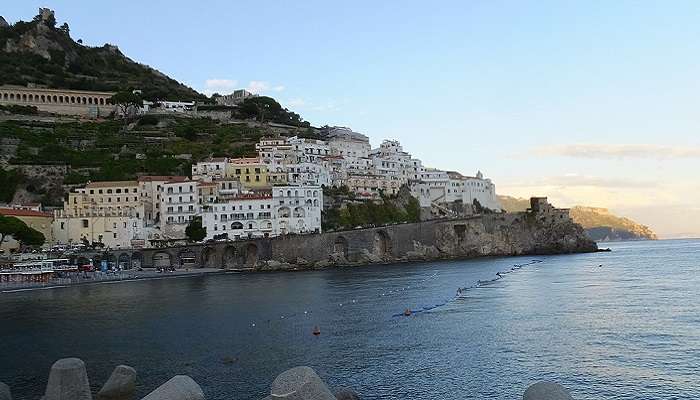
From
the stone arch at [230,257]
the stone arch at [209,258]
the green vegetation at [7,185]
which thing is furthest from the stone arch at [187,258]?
the green vegetation at [7,185]

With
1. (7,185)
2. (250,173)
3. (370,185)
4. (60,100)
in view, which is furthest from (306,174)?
(60,100)

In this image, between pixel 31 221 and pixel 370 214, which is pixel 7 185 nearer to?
pixel 31 221

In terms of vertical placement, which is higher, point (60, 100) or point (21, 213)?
point (60, 100)

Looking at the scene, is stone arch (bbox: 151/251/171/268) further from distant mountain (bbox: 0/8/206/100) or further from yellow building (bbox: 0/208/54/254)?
distant mountain (bbox: 0/8/206/100)

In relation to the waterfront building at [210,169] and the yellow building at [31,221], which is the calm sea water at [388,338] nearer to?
the yellow building at [31,221]

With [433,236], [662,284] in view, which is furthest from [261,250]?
[662,284]

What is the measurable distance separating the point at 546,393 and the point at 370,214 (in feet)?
301

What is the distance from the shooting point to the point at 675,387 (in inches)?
761

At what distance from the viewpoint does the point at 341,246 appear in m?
88.4

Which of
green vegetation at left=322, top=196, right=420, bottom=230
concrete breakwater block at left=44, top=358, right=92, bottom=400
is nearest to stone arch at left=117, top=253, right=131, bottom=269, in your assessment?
green vegetation at left=322, top=196, right=420, bottom=230

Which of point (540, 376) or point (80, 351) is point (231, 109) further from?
point (540, 376)

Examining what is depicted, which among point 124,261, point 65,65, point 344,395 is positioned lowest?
point 344,395

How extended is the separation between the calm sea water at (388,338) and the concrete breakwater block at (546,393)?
10.3m

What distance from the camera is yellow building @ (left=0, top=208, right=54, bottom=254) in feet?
253
